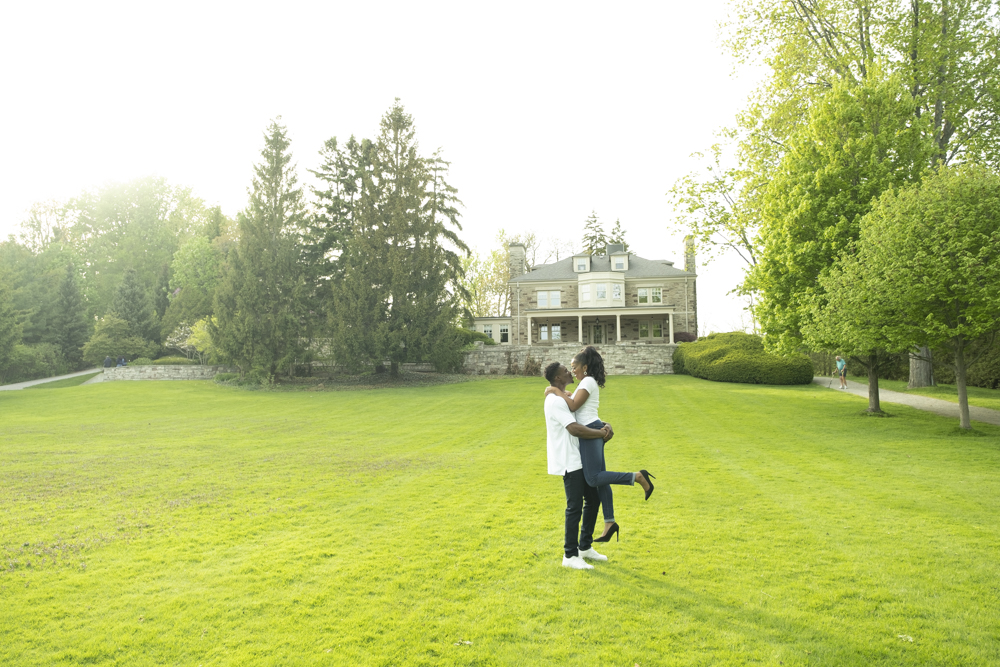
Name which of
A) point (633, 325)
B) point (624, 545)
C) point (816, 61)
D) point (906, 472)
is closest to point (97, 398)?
point (624, 545)

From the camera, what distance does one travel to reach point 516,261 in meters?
47.5

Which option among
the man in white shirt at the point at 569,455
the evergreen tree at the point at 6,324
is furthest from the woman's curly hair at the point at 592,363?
the evergreen tree at the point at 6,324

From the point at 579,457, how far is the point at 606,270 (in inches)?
1627

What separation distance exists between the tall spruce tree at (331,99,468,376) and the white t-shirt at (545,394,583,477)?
2457cm

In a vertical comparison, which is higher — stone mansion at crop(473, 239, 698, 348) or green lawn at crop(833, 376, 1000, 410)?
stone mansion at crop(473, 239, 698, 348)

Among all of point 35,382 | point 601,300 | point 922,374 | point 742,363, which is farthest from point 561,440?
point 35,382

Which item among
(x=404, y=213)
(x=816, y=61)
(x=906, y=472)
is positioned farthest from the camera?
(x=404, y=213)

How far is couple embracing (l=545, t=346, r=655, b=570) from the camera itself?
5305mm

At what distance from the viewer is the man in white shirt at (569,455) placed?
529 centimetres

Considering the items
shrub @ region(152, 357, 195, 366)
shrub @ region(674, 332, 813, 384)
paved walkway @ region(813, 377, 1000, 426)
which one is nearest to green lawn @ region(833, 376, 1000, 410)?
paved walkway @ region(813, 377, 1000, 426)

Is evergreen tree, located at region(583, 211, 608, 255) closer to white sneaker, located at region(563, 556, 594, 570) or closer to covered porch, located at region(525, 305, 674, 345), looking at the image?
covered porch, located at region(525, 305, 674, 345)

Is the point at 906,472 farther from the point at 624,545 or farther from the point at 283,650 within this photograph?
the point at 283,650

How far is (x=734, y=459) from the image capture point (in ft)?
36.3

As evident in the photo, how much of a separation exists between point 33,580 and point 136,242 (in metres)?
59.3
